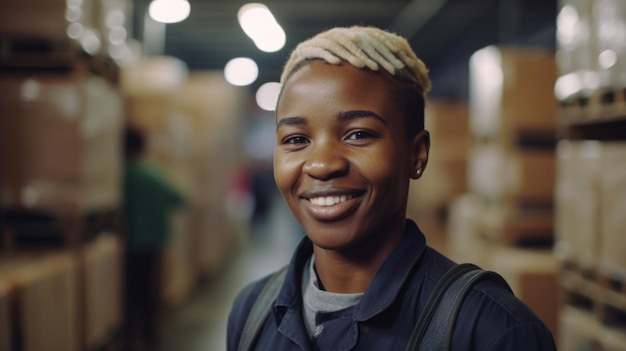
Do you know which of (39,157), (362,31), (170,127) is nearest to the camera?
(362,31)

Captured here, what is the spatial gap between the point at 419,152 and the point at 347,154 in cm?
26

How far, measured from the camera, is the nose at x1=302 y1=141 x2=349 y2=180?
56.8 inches

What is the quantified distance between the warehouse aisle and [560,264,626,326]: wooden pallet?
3.82m

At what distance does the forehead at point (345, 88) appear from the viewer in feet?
4.82

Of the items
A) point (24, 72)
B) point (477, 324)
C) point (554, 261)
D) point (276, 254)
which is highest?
point (24, 72)

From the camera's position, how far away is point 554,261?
Result: 4426mm

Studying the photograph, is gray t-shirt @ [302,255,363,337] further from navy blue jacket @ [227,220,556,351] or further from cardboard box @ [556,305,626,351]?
cardboard box @ [556,305,626,351]

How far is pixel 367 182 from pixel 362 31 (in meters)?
0.44

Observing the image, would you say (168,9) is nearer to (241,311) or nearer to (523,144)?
(523,144)

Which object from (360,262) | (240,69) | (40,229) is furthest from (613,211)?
(240,69)

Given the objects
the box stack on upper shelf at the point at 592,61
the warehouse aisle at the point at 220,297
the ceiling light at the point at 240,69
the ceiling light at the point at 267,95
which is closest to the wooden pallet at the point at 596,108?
the box stack on upper shelf at the point at 592,61

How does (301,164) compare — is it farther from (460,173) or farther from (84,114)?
(460,173)

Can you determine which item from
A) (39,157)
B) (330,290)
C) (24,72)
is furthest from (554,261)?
(24,72)

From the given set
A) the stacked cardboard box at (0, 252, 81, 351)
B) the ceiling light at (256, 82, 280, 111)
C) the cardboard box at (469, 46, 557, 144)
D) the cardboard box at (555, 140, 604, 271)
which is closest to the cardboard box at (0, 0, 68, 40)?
the stacked cardboard box at (0, 252, 81, 351)
